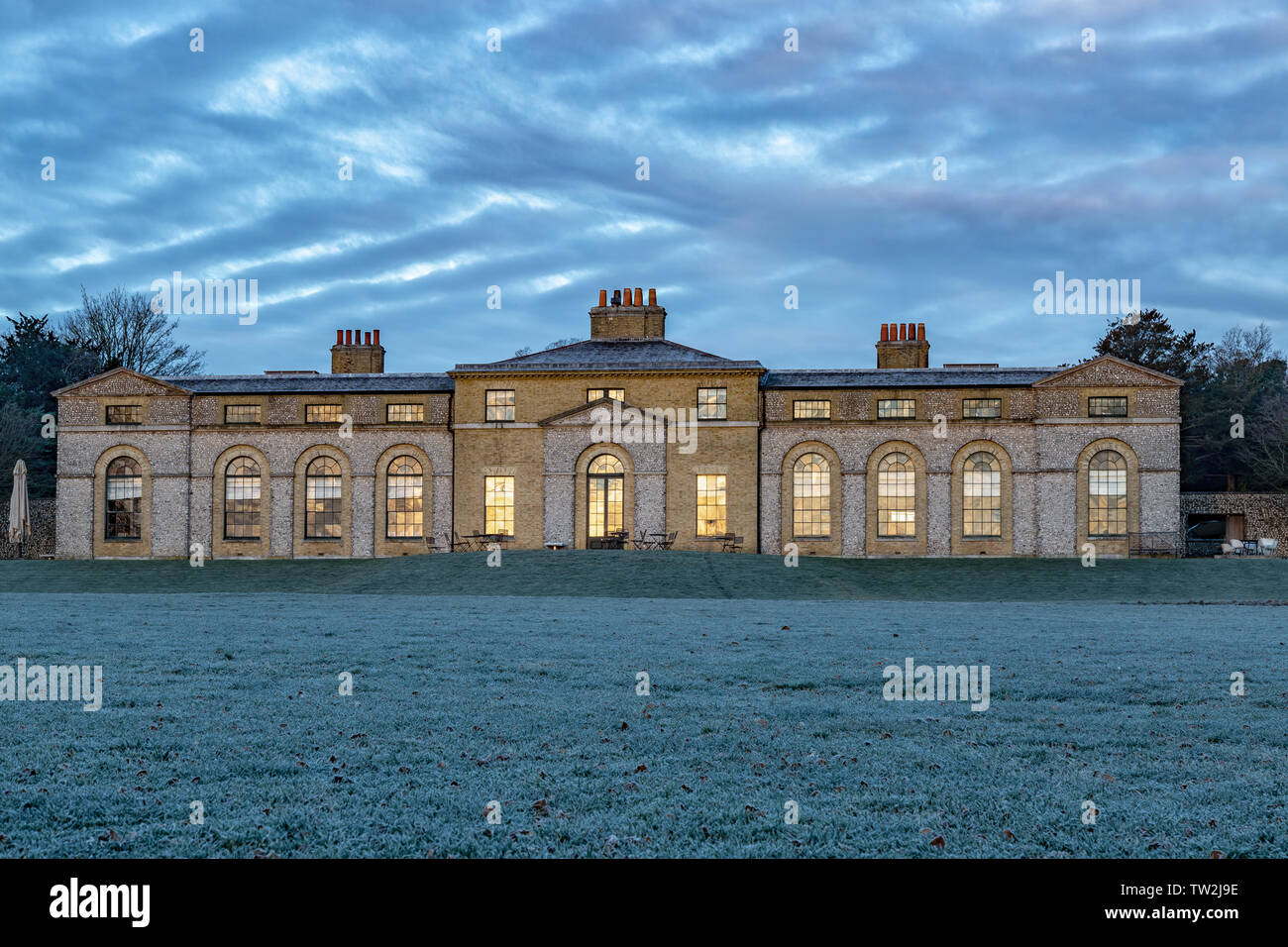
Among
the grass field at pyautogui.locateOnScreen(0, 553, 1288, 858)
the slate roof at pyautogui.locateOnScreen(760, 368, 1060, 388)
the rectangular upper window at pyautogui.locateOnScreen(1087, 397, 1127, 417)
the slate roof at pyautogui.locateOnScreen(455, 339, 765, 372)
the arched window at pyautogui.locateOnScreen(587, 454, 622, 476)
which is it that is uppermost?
the slate roof at pyautogui.locateOnScreen(455, 339, 765, 372)

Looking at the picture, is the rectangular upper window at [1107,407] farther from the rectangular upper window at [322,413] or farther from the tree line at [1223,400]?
the rectangular upper window at [322,413]

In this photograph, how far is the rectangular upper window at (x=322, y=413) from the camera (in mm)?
36688

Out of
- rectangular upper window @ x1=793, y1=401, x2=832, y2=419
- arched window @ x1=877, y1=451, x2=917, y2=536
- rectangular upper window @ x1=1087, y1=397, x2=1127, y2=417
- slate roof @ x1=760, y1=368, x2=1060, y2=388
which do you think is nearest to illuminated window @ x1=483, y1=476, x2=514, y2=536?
slate roof @ x1=760, y1=368, x2=1060, y2=388

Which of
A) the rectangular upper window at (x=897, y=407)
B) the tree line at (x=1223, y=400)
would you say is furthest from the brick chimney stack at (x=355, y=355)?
the tree line at (x=1223, y=400)

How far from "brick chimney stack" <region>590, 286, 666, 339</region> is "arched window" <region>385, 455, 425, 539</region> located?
29.4 feet

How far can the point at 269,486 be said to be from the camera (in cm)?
3659

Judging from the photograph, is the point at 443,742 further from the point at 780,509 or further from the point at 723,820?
the point at 780,509

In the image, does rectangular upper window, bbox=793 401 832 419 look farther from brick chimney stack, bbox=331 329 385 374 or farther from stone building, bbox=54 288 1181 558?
brick chimney stack, bbox=331 329 385 374

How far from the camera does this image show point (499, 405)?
118ft

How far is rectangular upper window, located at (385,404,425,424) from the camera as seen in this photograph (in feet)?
120

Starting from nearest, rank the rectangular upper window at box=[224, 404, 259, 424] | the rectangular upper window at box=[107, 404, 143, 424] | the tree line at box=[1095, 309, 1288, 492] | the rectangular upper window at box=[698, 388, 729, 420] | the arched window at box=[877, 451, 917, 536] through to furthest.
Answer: the arched window at box=[877, 451, 917, 536] → the rectangular upper window at box=[698, 388, 729, 420] → the rectangular upper window at box=[224, 404, 259, 424] → the rectangular upper window at box=[107, 404, 143, 424] → the tree line at box=[1095, 309, 1288, 492]

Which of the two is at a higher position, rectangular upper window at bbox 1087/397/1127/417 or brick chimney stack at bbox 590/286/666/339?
brick chimney stack at bbox 590/286/666/339

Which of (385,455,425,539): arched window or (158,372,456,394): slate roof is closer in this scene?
(385,455,425,539): arched window

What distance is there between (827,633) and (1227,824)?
8525mm
